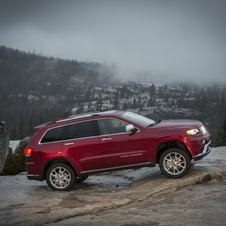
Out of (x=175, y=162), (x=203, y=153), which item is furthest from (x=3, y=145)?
(x=203, y=153)

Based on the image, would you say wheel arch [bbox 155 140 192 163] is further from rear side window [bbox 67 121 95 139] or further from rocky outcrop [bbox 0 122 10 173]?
rocky outcrop [bbox 0 122 10 173]

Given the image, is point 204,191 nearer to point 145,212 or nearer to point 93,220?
point 145,212

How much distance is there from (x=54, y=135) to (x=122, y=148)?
192 cm

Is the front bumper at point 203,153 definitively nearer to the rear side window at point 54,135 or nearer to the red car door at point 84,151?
the red car door at point 84,151

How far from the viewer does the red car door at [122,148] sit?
600 centimetres

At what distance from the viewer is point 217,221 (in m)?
3.49

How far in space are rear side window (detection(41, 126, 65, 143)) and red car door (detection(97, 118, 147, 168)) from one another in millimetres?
1131

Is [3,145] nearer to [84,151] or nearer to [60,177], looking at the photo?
[60,177]

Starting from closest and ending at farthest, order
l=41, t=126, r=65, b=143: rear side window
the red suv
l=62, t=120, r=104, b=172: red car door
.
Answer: the red suv
l=62, t=120, r=104, b=172: red car door
l=41, t=126, r=65, b=143: rear side window

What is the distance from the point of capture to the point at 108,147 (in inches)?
239

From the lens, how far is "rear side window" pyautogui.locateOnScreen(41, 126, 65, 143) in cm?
643

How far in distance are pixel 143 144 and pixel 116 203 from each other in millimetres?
1663

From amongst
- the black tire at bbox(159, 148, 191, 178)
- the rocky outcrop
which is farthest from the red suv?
the rocky outcrop

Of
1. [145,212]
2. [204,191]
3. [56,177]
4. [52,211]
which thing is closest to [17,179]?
[56,177]
